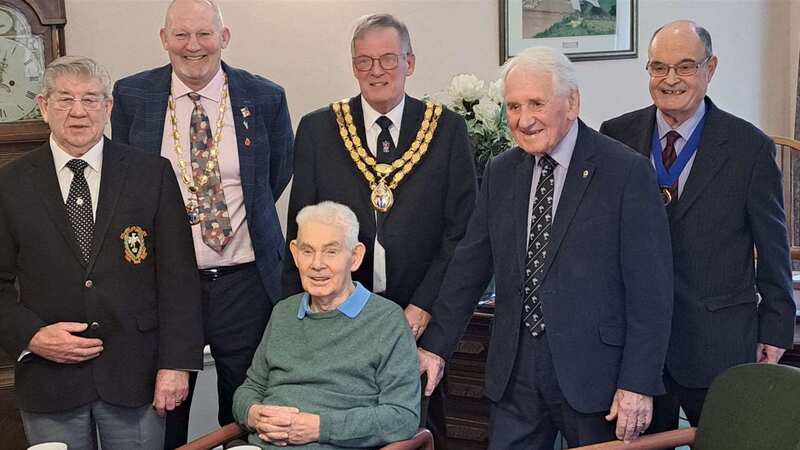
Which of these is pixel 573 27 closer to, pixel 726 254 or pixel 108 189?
pixel 726 254

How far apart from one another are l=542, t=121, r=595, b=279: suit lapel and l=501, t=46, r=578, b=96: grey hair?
0.15m

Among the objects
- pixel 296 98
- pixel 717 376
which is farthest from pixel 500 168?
pixel 296 98

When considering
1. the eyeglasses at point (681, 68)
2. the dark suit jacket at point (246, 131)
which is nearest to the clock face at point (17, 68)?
the dark suit jacket at point (246, 131)

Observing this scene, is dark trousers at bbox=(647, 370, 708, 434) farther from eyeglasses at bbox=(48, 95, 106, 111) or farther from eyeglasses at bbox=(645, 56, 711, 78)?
eyeglasses at bbox=(48, 95, 106, 111)

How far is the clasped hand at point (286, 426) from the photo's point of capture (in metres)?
2.49

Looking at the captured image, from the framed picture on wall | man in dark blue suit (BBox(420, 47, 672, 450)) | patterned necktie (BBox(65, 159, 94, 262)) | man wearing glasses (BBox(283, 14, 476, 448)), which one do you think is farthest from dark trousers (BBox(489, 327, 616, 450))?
the framed picture on wall

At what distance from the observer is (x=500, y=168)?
2.56 metres

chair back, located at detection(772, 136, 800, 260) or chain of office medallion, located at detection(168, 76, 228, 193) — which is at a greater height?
chain of office medallion, located at detection(168, 76, 228, 193)

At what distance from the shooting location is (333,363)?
101 inches

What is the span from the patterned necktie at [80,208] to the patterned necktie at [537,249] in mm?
1099

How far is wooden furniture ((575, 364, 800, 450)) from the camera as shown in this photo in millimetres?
2188

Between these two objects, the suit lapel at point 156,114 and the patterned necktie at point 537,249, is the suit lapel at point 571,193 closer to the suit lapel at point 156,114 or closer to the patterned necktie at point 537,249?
the patterned necktie at point 537,249

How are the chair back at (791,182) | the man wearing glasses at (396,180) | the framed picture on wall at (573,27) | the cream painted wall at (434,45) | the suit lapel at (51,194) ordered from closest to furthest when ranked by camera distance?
the suit lapel at (51,194) < the man wearing glasses at (396,180) < the chair back at (791,182) < the cream painted wall at (434,45) < the framed picture on wall at (573,27)

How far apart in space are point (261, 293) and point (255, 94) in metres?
0.61
